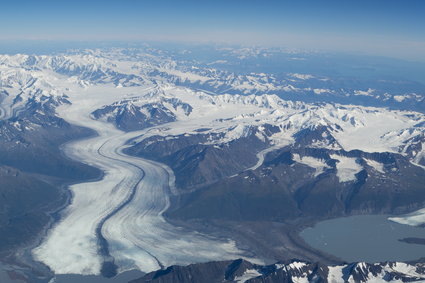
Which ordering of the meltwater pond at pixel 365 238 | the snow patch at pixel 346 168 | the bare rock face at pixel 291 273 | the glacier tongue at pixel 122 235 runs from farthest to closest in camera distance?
the snow patch at pixel 346 168 → the meltwater pond at pixel 365 238 → the glacier tongue at pixel 122 235 → the bare rock face at pixel 291 273

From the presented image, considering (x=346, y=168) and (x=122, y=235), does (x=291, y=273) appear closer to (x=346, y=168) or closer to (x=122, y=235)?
(x=122, y=235)

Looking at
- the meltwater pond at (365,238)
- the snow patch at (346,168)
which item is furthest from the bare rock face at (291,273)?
the snow patch at (346,168)

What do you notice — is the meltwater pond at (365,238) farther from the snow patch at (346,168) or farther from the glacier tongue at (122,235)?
the glacier tongue at (122,235)

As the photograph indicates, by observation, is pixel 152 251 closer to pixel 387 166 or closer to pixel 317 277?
pixel 317 277

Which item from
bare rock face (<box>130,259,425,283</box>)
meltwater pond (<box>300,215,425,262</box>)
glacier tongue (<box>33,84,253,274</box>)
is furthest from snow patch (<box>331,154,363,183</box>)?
bare rock face (<box>130,259,425,283</box>)

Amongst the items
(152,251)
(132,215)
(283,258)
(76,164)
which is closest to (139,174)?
(76,164)

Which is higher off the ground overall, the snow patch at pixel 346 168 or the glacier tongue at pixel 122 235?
the snow patch at pixel 346 168

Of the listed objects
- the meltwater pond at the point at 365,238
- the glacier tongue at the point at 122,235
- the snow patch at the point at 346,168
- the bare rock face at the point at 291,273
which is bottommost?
the meltwater pond at the point at 365,238

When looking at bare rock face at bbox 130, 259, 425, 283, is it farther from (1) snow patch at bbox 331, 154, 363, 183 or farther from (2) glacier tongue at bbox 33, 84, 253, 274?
(1) snow patch at bbox 331, 154, 363, 183

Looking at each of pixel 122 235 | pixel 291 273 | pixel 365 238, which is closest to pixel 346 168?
pixel 365 238
